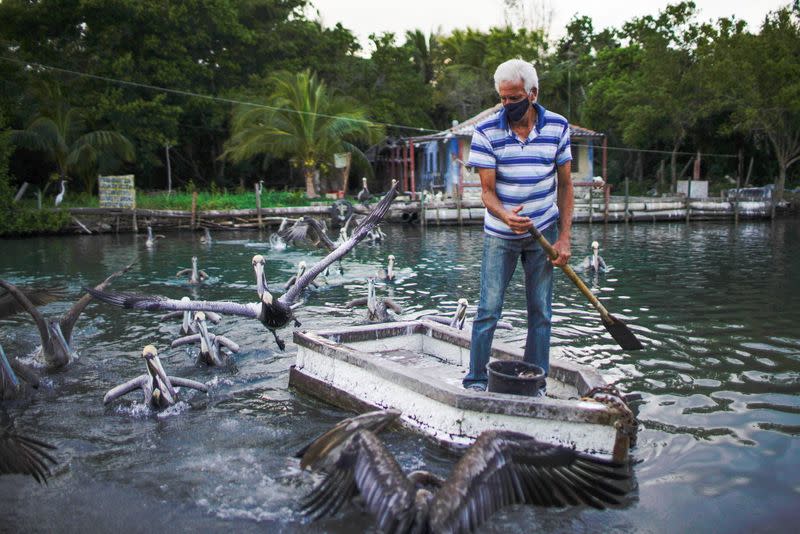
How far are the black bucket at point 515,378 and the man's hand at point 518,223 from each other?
111 cm

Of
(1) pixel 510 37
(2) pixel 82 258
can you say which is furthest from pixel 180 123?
(1) pixel 510 37

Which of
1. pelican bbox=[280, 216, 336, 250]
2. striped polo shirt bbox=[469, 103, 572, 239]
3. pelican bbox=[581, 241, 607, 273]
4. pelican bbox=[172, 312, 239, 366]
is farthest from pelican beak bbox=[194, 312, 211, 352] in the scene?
pelican bbox=[581, 241, 607, 273]

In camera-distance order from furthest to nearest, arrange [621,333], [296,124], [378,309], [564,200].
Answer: [296,124] < [378,309] < [621,333] < [564,200]

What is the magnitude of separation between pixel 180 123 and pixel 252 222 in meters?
9.18

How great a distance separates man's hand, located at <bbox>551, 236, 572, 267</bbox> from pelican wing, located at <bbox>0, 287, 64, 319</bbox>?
21.4 ft

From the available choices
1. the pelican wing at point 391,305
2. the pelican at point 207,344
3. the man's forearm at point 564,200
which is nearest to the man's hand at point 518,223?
the man's forearm at point 564,200

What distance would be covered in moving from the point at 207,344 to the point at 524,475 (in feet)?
17.0

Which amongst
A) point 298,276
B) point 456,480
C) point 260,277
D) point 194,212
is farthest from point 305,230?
point 194,212

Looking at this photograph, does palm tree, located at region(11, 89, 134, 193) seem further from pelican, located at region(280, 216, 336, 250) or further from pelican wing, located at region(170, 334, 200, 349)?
pelican wing, located at region(170, 334, 200, 349)

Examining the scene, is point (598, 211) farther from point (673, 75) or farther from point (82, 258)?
point (82, 258)

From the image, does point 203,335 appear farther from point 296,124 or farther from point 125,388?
point 296,124

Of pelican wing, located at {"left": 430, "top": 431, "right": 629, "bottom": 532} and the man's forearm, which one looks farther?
the man's forearm

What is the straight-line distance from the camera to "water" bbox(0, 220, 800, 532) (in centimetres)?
475

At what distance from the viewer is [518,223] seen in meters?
4.77
